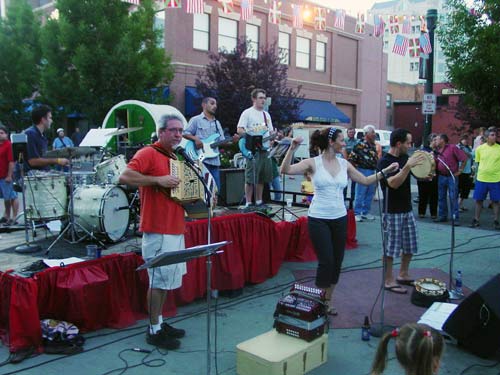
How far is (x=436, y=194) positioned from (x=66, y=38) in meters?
15.0

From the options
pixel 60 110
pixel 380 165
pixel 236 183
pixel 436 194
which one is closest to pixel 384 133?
pixel 60 110

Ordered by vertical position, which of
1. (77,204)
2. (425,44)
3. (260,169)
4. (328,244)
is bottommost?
(328,244)

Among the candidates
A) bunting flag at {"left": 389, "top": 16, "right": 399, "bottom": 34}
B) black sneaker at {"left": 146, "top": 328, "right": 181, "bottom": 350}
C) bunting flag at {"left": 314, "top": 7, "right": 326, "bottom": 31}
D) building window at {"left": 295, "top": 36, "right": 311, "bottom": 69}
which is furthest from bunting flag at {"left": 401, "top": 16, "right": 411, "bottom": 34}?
black sneaker at {"left": 146, "top": 328, "right": 181, "bottom": 350}

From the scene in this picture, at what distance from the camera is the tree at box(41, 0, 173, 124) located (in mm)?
18766

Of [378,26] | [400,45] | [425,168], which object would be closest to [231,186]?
[425,168]

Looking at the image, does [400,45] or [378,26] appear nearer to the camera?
[400,45]

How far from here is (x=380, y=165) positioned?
5773 millimetres

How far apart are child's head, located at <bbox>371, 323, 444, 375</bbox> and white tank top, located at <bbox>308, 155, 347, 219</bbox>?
245 cm

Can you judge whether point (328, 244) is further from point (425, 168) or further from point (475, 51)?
point (475, 51)

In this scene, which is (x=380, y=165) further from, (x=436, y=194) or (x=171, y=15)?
(x=171, y=15)

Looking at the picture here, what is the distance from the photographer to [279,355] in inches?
149

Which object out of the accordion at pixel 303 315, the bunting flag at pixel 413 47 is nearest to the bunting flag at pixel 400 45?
the bunting flag at pixel 413 47

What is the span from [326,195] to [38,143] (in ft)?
13.1

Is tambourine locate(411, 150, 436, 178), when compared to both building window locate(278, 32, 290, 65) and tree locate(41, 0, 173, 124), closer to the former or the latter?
tree locate(41, 0, 173, 124)
